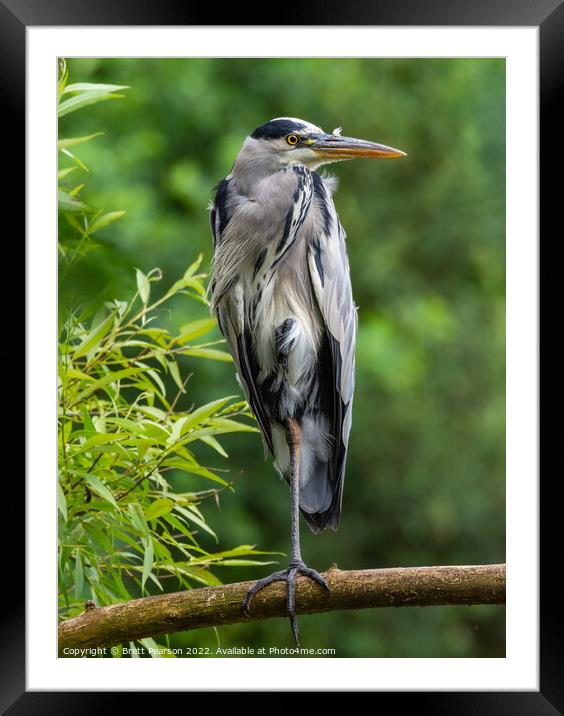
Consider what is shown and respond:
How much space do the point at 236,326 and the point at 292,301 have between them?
0.41 ft

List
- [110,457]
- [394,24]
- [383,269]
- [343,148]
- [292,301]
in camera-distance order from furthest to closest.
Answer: [383,269] → [292,301] → [343,148] → [110,457] → [394,24]

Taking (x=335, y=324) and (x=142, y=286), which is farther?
(x=335, y=324)

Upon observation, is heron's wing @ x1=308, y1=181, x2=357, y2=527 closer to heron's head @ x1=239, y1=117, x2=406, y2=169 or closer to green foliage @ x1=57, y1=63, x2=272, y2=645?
heron's head @ x1=239, y1=117, x2=406, y2=169

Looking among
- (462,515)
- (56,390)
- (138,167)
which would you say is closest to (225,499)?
(462,515)

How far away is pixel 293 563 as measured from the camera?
1622 millimetres

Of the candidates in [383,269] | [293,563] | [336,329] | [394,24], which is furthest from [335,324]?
[383,269]

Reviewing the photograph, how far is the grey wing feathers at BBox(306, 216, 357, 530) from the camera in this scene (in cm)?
181

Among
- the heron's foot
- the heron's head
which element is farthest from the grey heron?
the heron's foot

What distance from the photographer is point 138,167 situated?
2520 millimetres

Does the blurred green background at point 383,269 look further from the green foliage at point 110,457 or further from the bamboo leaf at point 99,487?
the bamboo leaf at point 99,487

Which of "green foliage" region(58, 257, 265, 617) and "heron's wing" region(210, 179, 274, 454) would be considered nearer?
"green foliage" region(58, 257, 265, 617)

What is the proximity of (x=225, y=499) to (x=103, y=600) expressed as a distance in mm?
1083

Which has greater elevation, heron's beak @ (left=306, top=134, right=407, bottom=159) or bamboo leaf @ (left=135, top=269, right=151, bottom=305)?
heron's beak @ (left=306, top=134, right=407, bottom=159)

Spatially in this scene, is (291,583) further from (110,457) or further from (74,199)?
(74,199)
